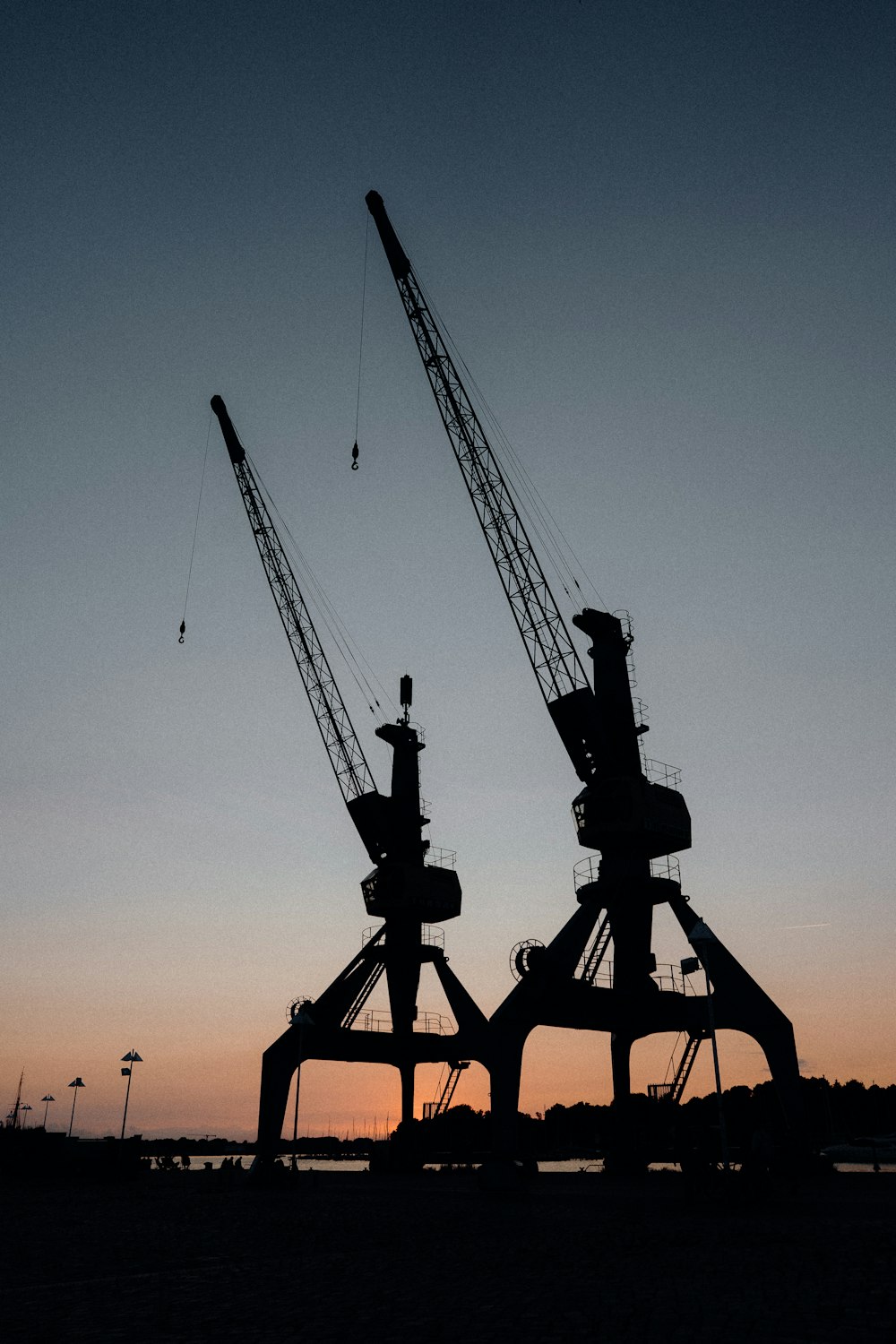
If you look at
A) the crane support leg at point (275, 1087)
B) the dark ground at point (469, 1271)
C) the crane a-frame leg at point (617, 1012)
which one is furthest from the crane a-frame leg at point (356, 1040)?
the dark ground at point (469, 1271)

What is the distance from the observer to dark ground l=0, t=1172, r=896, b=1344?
1162 centimetres

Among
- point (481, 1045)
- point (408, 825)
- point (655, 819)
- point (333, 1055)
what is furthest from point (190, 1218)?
point (408, 825)

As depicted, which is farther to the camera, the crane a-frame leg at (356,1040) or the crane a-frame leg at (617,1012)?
the crane a-frame leg at (356,1040)

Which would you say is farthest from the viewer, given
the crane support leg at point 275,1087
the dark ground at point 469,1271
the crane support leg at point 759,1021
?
the crane support leg at point 275,1087

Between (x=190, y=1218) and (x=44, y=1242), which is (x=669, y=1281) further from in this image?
(x=190, y=1218)

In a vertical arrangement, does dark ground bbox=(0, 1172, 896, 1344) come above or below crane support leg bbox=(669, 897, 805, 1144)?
below

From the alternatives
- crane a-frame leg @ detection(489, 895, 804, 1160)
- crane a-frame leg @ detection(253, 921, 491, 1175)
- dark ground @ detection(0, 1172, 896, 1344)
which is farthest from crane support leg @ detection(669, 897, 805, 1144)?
crane a-frame leg @ detection(253, 921, 491, 1175)

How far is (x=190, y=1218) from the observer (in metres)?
27.9

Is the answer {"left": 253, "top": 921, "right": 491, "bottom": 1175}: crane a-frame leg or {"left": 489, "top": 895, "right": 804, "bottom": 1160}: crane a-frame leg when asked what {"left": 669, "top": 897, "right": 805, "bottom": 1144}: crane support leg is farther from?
{"left": 253, "top": 921, "right": 491, "bottom": 1175}: crane a-frame leg

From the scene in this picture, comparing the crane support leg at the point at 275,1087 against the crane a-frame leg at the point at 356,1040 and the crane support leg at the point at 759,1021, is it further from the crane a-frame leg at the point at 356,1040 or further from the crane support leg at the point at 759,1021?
the crane support leg at the point at 759,1021

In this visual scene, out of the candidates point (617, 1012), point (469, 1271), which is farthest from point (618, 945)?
point (469, 1271)

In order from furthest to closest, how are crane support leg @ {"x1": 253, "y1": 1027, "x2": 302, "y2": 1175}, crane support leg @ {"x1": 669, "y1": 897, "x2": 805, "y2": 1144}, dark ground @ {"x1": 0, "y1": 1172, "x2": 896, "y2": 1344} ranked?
crane support leg @ {"x1": 253, "y1": 1027, "x2": 302, "y2": 1175}, crane support leg @ {"x1": 669, "y1": 897, "x2": 805, "y2": 1144}, dark ground @ {"x1": 0, "y1": 1172, "x2": 896, "y2": 1344}

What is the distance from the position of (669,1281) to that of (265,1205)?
75.2 ft

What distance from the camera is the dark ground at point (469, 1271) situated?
38.1 feet
